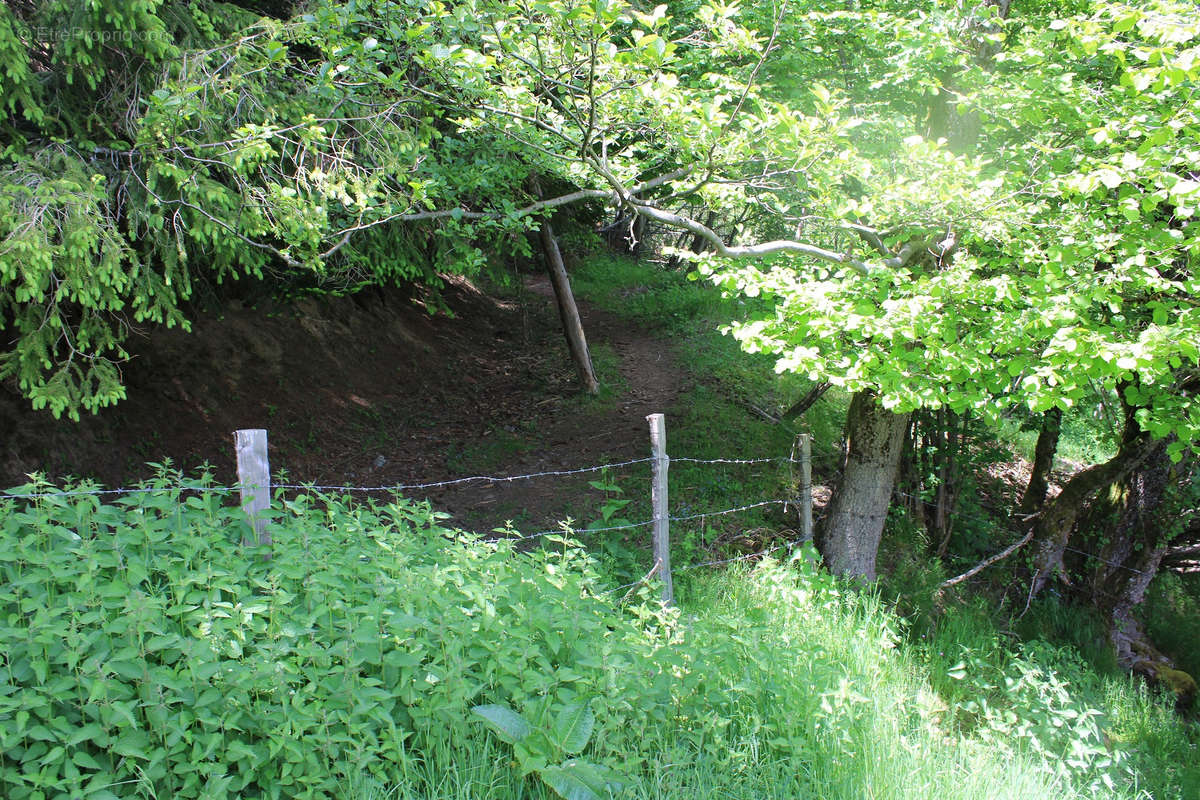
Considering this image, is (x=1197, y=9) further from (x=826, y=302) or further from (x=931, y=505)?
(x=931, y=505)

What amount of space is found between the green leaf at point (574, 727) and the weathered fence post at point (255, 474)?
185cm

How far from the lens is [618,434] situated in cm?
1007

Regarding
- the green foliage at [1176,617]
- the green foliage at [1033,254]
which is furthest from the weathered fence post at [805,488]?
the green foliage at [1176,617]

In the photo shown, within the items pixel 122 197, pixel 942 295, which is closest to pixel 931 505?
pixel 942 295

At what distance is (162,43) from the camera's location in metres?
5.21

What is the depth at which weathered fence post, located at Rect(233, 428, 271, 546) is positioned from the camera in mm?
3844

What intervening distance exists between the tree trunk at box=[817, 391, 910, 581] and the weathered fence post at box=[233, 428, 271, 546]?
4.99m

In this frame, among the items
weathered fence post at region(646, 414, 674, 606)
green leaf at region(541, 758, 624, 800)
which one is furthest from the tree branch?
green leaf at region(541, 758, 624, 800)

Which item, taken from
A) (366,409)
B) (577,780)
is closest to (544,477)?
(366,409)

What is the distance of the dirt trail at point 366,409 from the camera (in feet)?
26.4

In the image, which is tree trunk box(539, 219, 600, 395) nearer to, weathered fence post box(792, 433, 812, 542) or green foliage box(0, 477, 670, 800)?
weathered fence post box(792, 433, 812, 542)

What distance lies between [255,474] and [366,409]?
698 cm

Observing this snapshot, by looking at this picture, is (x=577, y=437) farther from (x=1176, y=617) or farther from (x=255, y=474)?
(x=1176, y=617)

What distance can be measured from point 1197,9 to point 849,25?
3.26m
